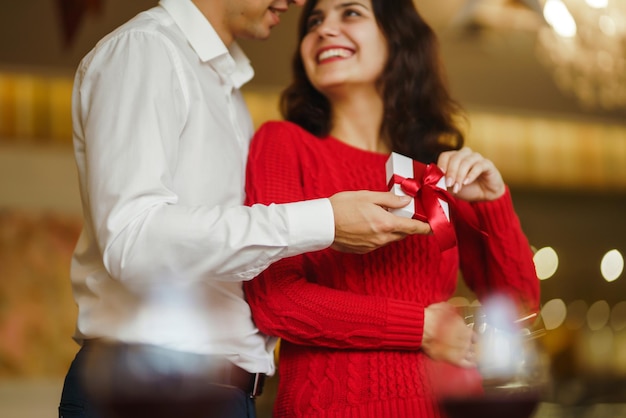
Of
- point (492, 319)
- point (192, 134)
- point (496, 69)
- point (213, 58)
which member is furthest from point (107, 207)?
point (496, 69)

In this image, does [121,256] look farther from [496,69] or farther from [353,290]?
[496,69]

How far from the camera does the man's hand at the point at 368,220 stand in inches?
38.8

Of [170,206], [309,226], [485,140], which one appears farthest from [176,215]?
[485,140]

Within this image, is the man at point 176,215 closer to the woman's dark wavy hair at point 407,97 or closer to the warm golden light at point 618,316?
the woman's dark wavy hair at point 407,97

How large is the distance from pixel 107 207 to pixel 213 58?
1.33 feet

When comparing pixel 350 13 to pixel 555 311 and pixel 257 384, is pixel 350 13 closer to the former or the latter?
pixel 257 384

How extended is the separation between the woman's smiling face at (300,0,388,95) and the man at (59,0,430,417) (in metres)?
0.19

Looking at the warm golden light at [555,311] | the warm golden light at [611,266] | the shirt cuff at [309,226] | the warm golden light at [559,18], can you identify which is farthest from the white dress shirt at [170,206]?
the warm golden light at [555,311]

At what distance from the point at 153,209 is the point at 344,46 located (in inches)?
22.7

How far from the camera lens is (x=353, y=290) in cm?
120

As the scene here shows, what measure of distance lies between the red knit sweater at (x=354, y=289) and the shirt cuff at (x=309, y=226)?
17cm

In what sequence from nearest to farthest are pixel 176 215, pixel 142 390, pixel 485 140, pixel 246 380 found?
1. pixel 142 390
2. pixel 176 215
3. pixel 246 380
4. pixel 485 140

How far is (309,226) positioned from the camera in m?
0.96

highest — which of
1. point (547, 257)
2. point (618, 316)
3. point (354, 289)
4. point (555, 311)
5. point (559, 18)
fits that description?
point (559, 18)
